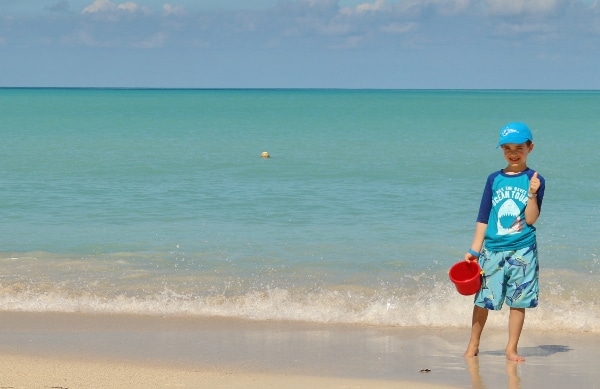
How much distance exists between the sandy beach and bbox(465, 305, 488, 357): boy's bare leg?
0.07m

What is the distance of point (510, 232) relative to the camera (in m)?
5.84

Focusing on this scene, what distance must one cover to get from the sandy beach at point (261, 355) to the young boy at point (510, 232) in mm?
493

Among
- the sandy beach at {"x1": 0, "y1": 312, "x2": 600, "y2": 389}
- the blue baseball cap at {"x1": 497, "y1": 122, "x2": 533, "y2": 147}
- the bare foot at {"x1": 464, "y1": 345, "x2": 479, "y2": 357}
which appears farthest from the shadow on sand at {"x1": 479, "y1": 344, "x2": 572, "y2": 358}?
the blue baseball cap at {"x1": 497, "y1": 122, "x2": 533, "y2": 147}

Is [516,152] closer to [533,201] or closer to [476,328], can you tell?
[533,201]

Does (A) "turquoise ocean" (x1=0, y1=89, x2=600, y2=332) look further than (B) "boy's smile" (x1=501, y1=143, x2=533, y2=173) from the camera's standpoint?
Yes

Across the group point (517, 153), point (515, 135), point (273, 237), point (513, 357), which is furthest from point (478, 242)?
point (273, 237)

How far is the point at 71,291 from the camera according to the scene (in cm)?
878

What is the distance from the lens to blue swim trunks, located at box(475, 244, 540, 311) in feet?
19.1

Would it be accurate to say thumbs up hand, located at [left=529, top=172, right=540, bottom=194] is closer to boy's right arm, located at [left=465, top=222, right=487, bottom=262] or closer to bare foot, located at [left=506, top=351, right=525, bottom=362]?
boy's right arm, located at [left=465, top=222, right=487, bottom=262]

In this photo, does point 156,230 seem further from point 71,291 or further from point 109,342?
point 109,342

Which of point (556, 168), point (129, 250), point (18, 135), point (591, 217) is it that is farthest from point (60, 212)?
point (18, 135)

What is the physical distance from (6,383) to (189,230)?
23.1 feet

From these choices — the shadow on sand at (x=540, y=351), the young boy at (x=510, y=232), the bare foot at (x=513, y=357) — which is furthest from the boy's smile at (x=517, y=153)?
the shadow on sand at (x=540, y=351)

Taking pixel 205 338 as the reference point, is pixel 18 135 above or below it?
above
